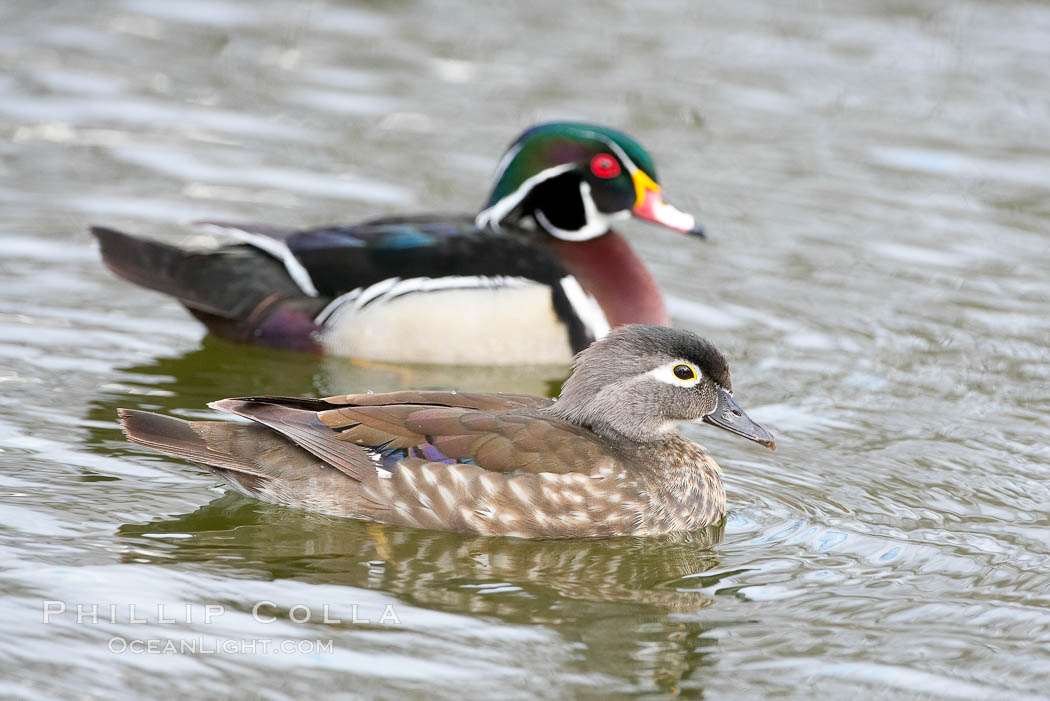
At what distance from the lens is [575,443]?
668 cm

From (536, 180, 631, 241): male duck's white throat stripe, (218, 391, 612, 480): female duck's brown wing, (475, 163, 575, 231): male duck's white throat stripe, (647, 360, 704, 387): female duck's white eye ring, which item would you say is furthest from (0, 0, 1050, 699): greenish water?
(475, 163, 575, 231): male duck's white throat stripe

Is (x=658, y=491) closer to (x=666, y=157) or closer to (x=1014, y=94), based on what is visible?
(x=666, y=157)

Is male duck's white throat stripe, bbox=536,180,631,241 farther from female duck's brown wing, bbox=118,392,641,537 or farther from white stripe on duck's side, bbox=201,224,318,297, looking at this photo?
female duck's brown wing, bbox=118,392,641,537

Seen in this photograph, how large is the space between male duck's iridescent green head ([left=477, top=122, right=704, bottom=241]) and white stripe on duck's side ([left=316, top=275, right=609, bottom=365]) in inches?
20.8

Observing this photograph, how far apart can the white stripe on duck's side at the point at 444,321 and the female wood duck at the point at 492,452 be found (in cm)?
192

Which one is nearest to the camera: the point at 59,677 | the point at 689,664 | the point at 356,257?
the point at 59,677

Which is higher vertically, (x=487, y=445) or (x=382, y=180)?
(x=382, y=180)

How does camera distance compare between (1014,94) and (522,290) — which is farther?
(1014,94)

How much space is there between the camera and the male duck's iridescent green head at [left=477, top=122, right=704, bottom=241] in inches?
360

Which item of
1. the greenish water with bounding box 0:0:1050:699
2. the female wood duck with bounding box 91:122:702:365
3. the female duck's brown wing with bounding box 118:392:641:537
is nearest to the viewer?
the greenish water with bounding box 0:0:1050:699

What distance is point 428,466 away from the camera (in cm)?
657

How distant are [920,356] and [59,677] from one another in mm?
5394

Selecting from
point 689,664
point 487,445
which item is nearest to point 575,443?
point 487,445

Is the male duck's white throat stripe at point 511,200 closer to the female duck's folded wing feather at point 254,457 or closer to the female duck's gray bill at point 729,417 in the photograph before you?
the female duck's gray bill at point 729,417
